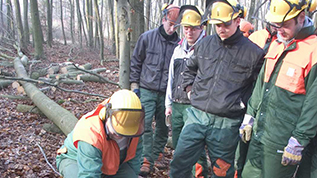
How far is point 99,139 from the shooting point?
2115 millimetres

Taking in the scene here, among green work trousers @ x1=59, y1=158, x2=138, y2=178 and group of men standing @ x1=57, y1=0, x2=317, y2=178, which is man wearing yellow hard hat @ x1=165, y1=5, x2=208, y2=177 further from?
green work trousers @ x1=59, y1=158, x2=138, y2=178

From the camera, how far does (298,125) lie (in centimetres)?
199

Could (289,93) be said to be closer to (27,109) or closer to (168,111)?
(168,111)

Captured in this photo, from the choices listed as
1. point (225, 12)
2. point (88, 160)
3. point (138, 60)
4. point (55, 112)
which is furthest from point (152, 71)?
point (55, 112)

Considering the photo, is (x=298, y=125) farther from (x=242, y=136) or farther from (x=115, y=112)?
(x=115, y=112)

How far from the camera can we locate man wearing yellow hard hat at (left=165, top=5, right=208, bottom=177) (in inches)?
119

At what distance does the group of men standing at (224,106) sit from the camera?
204cm

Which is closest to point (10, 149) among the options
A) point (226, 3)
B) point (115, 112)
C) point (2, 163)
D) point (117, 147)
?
point (2, 163)

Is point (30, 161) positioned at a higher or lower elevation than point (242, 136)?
lower

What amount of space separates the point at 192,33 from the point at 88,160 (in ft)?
6.41

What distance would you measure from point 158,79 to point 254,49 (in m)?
1.38

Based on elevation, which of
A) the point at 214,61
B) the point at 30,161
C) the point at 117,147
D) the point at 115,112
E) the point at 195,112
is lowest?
the point at 30,161

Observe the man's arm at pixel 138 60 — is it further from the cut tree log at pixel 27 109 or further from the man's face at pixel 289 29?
the cut tree log at pixel 27 109

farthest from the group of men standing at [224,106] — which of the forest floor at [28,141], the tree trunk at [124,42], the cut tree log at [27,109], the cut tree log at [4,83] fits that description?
the cut tree log at [4,83]
